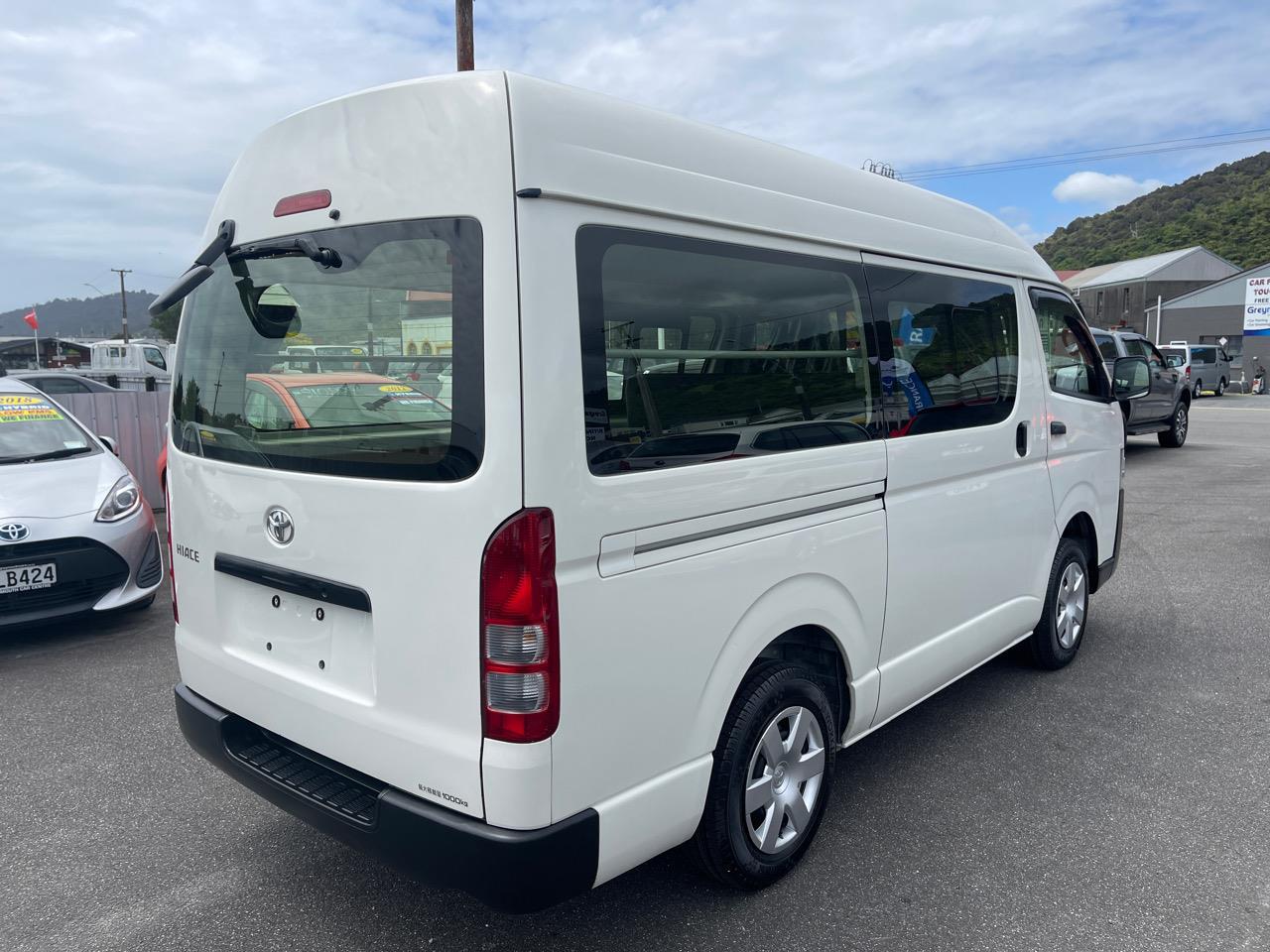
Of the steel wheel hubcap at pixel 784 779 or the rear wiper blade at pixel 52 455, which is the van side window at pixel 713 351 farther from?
the rear wiper blade at pixel 52 455

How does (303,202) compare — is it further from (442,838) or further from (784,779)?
(784,779)

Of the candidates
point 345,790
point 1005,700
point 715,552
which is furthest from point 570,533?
point 1005,700

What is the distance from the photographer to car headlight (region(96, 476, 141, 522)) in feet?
17.3

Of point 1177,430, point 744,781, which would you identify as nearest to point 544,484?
point 744,781

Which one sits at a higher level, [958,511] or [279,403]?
[279,403]

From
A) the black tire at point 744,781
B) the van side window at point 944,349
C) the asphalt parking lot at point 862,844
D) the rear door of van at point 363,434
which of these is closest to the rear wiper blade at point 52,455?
the asphalt parking lot at point 862,844

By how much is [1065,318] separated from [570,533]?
361 centimetres

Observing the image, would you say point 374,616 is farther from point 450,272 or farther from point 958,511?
point 958,511

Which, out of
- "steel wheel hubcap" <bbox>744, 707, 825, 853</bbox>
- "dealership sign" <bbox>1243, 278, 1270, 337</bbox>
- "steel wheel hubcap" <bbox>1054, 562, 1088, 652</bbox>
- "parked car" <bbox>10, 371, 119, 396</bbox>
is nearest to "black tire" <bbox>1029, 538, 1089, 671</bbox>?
"steel wheel hubcap" <bbox>1054, 562, 1088, 652</bbox>

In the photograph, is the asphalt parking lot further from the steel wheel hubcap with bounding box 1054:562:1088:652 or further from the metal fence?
the metal fence

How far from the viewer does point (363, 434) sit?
7.39 ft

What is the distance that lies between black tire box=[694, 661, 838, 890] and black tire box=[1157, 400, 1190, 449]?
15016 mm

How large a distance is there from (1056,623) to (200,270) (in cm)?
413

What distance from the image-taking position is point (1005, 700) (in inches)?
169
